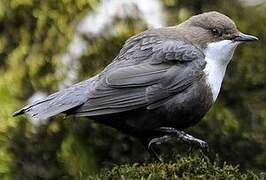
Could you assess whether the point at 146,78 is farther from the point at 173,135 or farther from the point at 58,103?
the point at 58,103

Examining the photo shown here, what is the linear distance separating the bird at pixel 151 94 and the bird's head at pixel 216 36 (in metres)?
0.11

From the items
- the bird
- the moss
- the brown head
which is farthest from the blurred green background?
the moss

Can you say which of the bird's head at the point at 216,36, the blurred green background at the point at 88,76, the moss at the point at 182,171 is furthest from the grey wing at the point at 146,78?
the blurred green background at the point at 88,76

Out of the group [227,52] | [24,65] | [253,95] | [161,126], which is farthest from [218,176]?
[24,65]

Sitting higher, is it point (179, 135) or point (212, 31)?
point (212, 31)

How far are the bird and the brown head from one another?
0.16 metres

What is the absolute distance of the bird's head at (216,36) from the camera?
5395 mm

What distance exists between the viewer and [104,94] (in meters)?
5.12

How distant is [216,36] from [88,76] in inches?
52.0

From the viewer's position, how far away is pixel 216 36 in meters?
5.47

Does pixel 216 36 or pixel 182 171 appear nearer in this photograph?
pixel 182 171

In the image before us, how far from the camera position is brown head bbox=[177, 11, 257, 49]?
214 inches

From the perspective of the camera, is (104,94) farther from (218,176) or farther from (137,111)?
(218,176)

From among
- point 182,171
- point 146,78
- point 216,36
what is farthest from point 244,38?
point 182,171
